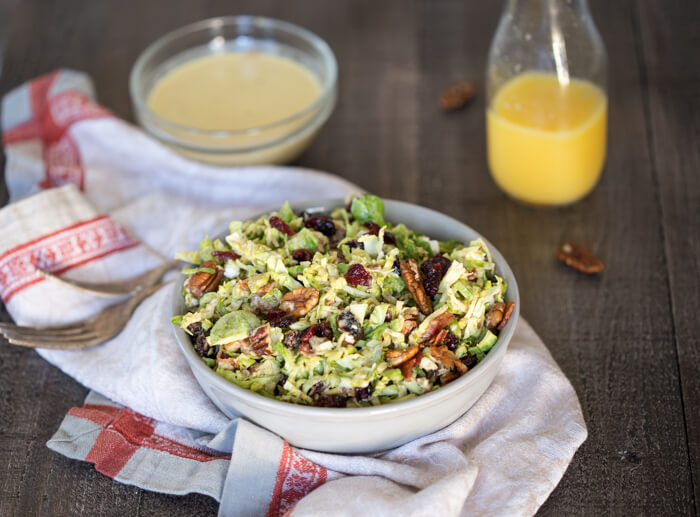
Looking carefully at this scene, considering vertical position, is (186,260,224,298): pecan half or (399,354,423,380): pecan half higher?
(186,260,224,298): pecan half

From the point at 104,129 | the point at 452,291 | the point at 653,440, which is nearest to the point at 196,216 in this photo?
the point at 104,129

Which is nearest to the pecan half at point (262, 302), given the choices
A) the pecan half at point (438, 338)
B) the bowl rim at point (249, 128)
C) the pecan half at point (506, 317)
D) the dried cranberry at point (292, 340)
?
the dried cranberry at point (292, 340)

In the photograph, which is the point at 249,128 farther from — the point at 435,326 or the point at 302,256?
the point at 435,326

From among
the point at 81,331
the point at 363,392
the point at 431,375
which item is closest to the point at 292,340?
the point at 363,392

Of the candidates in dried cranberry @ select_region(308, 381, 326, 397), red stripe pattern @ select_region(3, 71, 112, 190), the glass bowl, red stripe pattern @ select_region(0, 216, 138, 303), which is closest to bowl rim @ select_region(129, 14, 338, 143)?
the glass bowl

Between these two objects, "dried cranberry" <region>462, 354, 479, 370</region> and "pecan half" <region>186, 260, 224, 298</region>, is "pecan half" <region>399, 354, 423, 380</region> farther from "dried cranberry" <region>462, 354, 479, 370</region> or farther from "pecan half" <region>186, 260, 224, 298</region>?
"pecan half" <region>186, 260, 224, 298</region>
